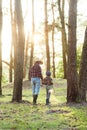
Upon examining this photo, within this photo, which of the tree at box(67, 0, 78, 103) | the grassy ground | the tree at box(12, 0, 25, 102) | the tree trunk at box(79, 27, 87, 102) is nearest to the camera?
the grassy ground

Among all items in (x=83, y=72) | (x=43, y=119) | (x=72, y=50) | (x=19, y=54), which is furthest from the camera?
(x=19, y=54)

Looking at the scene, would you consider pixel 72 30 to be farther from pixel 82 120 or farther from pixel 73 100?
pixel 82 120

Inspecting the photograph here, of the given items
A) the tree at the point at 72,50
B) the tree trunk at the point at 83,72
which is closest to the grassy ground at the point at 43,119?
the tree at the point at 72,50

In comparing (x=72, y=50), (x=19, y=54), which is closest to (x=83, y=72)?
(x=72, y=50)

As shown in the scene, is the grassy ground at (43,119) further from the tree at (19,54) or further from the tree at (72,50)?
the tree at (19,54)

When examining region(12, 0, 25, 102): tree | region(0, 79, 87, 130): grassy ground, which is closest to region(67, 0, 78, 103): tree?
region(0, 79, 87, 130): grassy ground

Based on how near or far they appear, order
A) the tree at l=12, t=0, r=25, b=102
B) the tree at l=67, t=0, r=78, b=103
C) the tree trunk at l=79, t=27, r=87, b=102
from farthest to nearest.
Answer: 1. the tree at l=12, t=0, r=25, b=102
2. the tree trunk at l=79, t=27, r=87, b=102
3. the tree at l=67, t=0, r=78, b=103

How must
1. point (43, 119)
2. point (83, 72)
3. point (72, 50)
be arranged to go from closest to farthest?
1. point (43, 119)
2. point (72, 50)
3. point (83, 72)

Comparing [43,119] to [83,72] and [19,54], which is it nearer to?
[83,72]

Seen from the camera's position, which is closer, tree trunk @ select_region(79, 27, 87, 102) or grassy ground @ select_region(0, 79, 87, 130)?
grassy ground @ select_region(0, 79, 87, 130)

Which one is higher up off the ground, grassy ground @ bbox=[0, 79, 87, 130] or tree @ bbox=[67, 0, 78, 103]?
tree @ bbox=[67, 0, 78, 103]

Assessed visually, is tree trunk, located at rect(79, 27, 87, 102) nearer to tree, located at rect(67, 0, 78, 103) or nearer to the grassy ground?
tree, located at rect(67, 0, 78, 103)

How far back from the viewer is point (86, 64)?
1642 cm

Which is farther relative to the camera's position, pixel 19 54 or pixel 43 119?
pixel 19 54
